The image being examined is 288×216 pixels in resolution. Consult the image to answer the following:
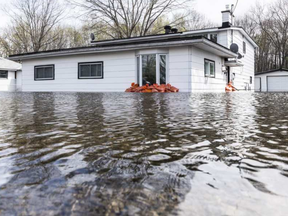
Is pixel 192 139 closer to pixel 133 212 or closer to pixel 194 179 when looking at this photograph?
pixel 194 179

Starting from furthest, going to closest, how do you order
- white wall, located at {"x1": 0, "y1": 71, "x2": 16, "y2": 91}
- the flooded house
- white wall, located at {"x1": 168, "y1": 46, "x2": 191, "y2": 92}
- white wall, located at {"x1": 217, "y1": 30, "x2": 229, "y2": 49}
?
white wall, located at {"x1": 0, "y1": 71, "x2": 16, "y2": 91} → white wall, located at {"x1": 217, "y1": 30, "x2": 229, "y2": 49} → the flooded house → white wall, located at {"x1": 168, "y1": 46, "x2": 191, "y2": 92}

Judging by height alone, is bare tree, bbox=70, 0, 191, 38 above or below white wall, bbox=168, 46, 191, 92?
above

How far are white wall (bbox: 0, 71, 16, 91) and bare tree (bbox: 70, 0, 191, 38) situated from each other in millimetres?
10002

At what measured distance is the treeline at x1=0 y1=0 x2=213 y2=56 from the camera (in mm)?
22438

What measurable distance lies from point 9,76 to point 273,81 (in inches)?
985

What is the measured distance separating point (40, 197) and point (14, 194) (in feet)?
0.15

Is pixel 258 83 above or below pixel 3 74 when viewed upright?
below

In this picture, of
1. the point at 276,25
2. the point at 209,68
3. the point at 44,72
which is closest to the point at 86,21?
the point at 44,72

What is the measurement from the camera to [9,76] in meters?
25.8

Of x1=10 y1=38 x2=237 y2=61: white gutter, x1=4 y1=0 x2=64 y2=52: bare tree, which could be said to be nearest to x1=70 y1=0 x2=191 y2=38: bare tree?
x1=4 y1=0 x2=64 y2=52: bare tree

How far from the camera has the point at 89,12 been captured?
22.0m

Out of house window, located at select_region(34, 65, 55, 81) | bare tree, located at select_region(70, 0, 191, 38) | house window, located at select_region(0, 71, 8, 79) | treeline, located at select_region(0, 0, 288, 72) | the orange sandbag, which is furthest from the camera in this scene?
house window, located at select_region(0, 71, 8, 79)

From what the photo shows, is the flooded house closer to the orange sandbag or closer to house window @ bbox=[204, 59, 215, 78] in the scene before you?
house window @ bbox=[204, 59, 215, 78]

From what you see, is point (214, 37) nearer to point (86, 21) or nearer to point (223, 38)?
point (223, 38)
